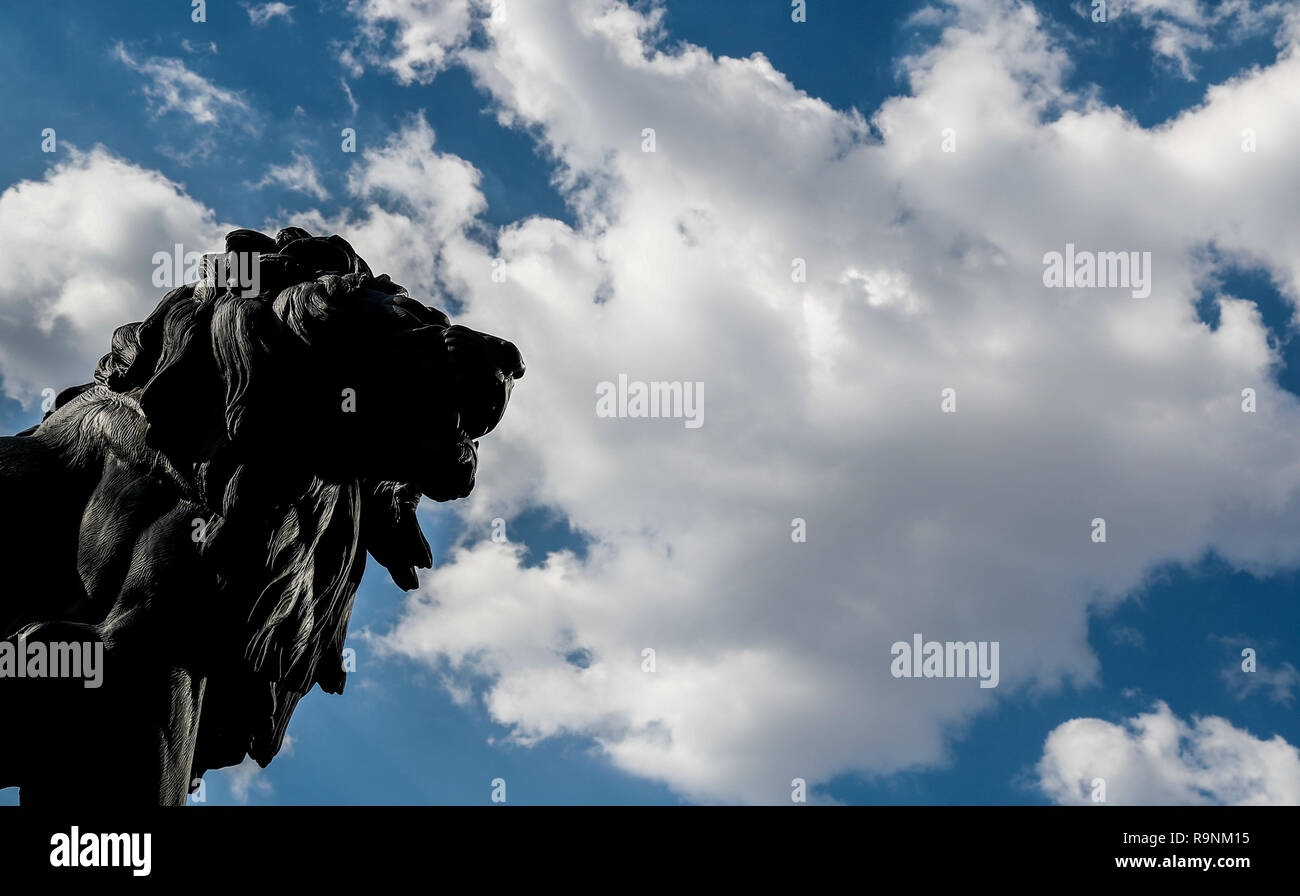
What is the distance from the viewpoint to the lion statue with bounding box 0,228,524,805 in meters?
4.25

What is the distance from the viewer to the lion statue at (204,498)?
13.9 ft

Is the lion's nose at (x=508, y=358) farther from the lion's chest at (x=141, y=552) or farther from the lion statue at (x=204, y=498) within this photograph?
the lion's chest at (x=141, y=552)

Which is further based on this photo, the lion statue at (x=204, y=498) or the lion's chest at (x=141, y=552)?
the lion's chest at (x=141, y=552)
